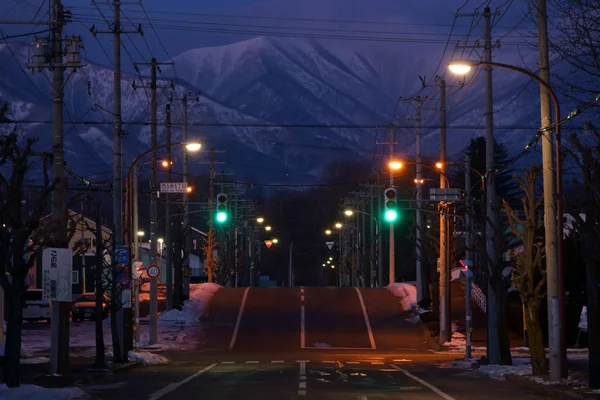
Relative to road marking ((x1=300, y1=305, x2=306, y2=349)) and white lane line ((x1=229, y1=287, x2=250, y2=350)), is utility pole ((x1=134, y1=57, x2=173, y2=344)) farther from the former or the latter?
road marking ((x1=300, y1=305, x2=306, y2=349))

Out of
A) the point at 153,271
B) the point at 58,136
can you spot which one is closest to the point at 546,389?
the point at 58,136

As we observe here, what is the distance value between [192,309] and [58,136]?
125ft

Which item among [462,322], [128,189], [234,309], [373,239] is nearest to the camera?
[128,189]

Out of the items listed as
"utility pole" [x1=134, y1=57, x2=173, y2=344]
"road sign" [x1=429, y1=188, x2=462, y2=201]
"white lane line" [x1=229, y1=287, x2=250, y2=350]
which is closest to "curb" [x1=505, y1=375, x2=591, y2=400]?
"road sign" [x1=429, y1=188, x2=462, y2=201]

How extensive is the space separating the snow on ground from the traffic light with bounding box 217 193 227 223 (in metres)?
7.27

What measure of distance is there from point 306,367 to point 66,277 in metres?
12.4

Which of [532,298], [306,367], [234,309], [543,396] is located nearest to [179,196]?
[234,309]

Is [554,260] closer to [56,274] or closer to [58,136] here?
[56,274]

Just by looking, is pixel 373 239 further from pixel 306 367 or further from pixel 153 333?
pixel 306 367

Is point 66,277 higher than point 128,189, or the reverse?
point 128,189

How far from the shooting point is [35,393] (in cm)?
2094

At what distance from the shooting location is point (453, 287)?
7519 cm

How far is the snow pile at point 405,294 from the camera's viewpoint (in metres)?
65.9

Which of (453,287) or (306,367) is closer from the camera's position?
(306,367)
